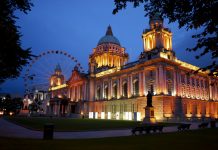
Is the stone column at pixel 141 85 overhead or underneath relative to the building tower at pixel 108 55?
underneath

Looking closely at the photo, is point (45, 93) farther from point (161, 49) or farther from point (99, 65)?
point (161, 49)

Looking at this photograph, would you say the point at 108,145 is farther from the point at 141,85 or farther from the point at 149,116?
the point at 141,85

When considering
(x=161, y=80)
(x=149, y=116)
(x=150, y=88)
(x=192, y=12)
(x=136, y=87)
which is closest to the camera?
(x=192, y=12)

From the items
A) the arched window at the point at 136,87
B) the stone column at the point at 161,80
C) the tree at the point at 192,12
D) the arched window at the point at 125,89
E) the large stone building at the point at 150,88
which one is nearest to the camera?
the tree at the point at 192,12

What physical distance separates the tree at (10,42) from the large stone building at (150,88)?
3746 centimetres

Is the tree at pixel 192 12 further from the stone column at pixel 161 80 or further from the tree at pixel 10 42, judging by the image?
the stone column at pixel 161 80

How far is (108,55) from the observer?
350 ft

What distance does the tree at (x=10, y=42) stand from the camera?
15.8m

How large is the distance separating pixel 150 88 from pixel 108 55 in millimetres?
44854

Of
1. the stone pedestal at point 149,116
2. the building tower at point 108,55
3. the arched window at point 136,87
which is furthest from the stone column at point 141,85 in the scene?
the building tower at point 108,55

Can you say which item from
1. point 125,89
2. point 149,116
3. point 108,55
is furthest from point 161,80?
point 108,55

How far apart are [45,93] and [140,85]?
101 m

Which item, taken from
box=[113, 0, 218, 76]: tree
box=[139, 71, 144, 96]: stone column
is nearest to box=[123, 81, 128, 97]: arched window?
box=[139, 71, 144, 96]: stone column

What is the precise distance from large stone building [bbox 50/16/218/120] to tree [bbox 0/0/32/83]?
37464mm
